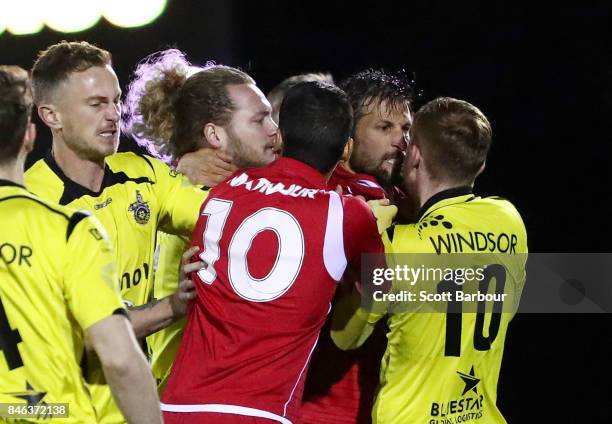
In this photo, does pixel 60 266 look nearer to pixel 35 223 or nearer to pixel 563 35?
pixel 35 223

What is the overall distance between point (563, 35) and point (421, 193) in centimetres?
325

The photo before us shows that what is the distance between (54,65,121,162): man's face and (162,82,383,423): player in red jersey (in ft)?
2.01

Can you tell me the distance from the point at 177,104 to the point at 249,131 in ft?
1.16

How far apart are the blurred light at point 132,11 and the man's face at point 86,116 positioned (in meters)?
3.60

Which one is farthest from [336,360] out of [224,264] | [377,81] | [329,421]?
[377,81]

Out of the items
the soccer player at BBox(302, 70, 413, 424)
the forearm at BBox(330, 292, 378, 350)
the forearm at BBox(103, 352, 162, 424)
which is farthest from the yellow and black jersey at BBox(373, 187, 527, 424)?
the forearm at BBox(103, 352, 162, 424)

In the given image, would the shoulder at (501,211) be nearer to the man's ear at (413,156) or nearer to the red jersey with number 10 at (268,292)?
the man's ear at (413,156)

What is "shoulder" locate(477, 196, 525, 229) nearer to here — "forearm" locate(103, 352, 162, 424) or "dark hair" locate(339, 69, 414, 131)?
"dark hair" locate(339, 69, 414, 131)

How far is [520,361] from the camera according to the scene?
5.53 m

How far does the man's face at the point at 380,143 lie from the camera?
4.14 m

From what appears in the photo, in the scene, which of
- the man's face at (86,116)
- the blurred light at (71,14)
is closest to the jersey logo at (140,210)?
the man's face at (86,116)

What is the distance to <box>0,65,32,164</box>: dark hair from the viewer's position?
2.65 metres

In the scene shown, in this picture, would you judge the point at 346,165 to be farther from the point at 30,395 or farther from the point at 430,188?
the point at 30,395

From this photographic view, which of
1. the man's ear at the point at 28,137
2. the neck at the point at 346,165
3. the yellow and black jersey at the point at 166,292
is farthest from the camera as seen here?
the neck at the point at 346,165
